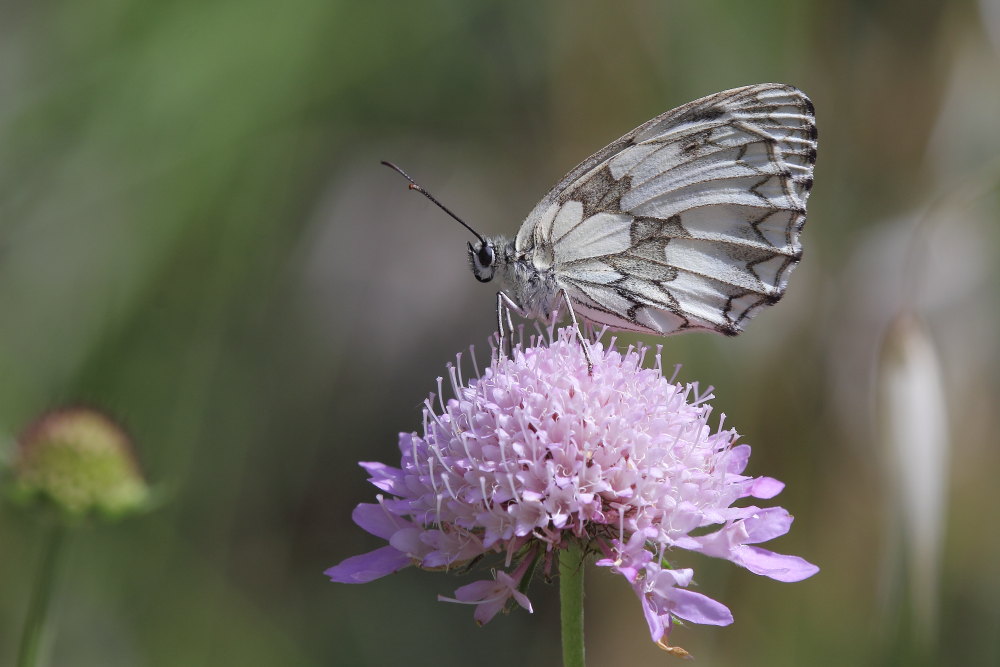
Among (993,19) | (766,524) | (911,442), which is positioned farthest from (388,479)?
(993,19)

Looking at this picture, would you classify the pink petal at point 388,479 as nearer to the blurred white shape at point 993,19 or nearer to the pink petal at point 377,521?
the pink petal at point 377,521

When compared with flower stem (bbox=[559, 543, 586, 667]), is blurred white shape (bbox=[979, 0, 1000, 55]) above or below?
above

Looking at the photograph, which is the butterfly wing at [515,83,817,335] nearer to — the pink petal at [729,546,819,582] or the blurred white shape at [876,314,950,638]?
the blurred white shape at [876,314,950,638]

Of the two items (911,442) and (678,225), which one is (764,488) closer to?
(911,442)

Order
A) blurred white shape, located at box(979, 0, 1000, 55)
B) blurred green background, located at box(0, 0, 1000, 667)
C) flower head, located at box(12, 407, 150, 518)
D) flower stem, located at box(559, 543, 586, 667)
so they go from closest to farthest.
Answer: flower stem, located at box(559, 543, 586, 667) < flower head, located at box(12, 407, 150, 518) < blurred white shape, located at box(979, 0, 1000, 55) < blurred green background, located at box(0, 0, 1000, 667)

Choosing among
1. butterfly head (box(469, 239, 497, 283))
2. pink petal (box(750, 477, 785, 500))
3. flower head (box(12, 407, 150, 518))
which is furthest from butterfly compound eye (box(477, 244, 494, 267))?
flower head (box(12, 407, 150, 518))

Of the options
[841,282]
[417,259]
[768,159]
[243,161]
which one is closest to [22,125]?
[243,161]

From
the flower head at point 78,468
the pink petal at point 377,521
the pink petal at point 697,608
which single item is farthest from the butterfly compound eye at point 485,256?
the flower head at point 78,468
